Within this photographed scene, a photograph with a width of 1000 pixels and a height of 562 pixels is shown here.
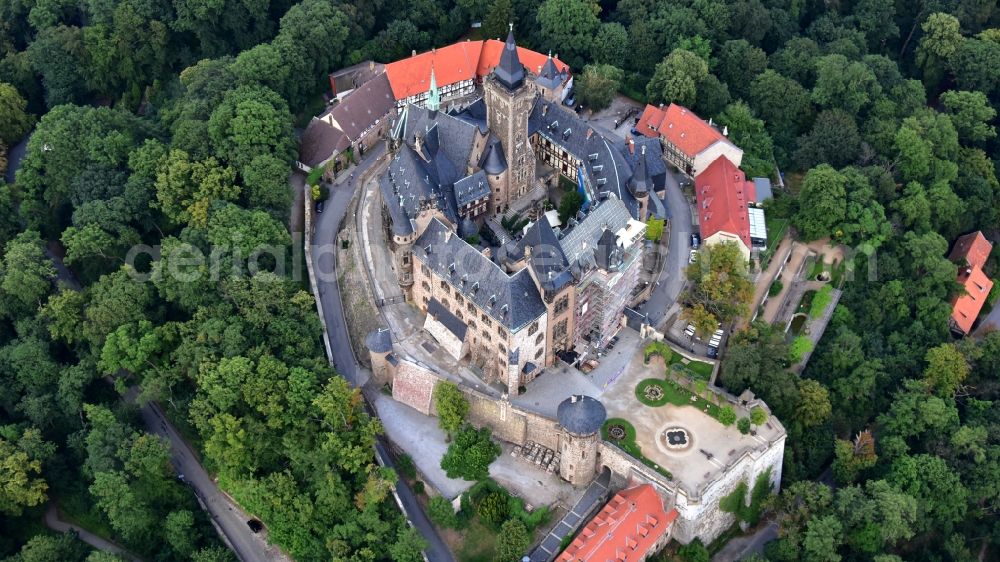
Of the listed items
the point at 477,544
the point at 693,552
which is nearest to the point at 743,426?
the point at 693,552

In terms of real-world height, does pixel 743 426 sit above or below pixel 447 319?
below

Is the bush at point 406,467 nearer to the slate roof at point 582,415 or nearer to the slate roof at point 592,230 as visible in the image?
the slate roof at point 582,415

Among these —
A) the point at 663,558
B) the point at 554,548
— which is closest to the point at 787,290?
the point at 663,558

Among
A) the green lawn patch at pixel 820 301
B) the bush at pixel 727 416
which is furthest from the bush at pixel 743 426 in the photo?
the green lawn patch at pixel 820 301

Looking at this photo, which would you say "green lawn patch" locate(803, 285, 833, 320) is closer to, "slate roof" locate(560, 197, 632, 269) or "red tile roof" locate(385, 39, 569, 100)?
"slate roof" locate(560, 197, 632, 269)

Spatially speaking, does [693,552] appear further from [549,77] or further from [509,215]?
[549,77]

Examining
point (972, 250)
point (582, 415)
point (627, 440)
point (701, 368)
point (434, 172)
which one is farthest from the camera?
point (972, 250)

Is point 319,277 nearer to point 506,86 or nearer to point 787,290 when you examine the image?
point 506,86

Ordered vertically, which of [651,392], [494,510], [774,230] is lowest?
[494,510]
